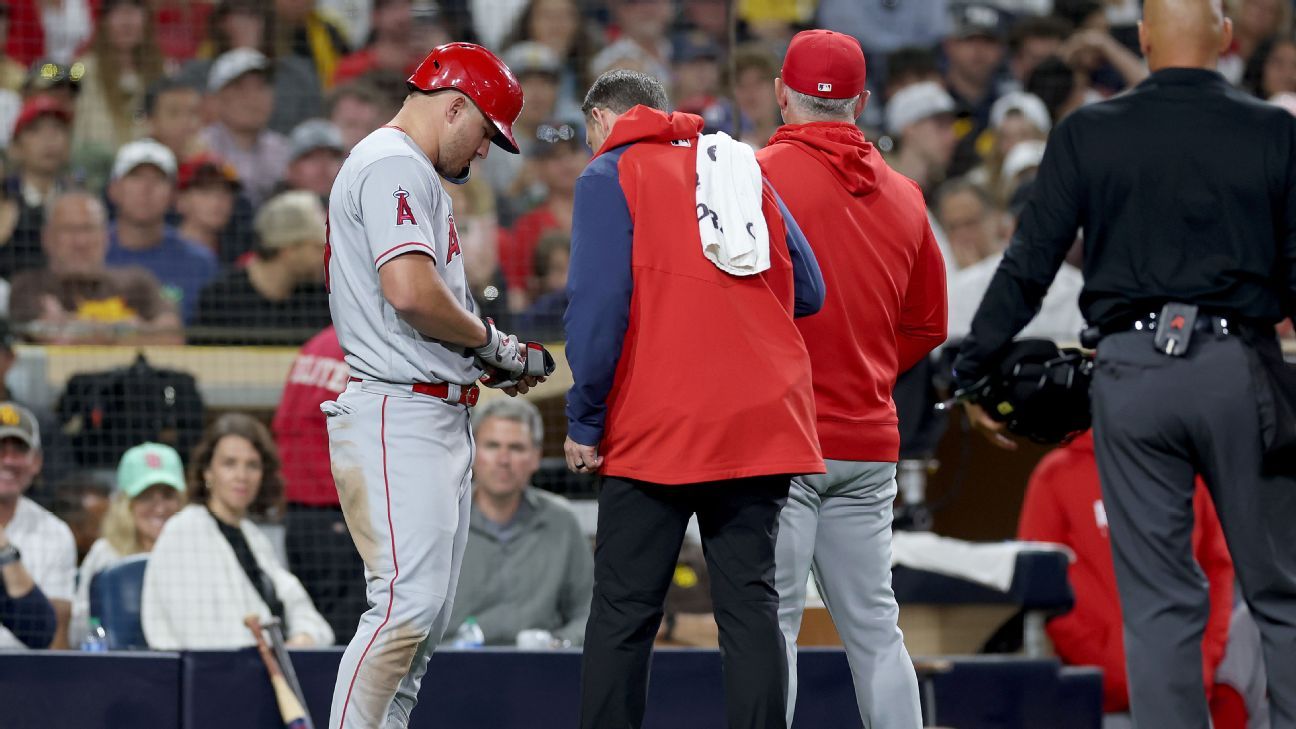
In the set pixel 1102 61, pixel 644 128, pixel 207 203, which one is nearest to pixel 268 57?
pixel 207 203

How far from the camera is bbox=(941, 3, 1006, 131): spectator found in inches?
428

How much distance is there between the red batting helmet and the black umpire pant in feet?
3.32

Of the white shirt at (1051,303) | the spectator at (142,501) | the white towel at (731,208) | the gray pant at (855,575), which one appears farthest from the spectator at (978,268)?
the white towel at (731,208)

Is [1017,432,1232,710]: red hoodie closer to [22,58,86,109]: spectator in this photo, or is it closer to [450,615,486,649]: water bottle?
[450,615,486,649]: water bottle

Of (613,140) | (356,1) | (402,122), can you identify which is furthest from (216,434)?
(356,1)

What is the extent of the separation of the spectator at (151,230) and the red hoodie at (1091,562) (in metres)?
4.25

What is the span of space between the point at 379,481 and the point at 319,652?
158 cm

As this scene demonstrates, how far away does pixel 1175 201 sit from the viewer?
4.21 meters

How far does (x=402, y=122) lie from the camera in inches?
173

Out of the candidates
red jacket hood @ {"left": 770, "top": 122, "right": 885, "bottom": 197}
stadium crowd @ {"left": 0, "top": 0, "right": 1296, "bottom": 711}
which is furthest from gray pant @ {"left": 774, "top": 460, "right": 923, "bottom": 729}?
stadium crowd @ {"left": 0, "top": 0, "right": 1296, "bottom": 711}

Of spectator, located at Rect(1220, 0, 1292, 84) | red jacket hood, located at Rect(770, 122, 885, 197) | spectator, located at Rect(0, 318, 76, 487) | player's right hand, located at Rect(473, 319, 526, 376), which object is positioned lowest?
spectator, located at Rect(0, 318, 76, 487)

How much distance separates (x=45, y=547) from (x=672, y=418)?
3.52 meters

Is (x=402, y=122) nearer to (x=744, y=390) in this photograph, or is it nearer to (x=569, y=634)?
(x=744, y=390)

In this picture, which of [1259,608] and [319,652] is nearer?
[1259,608]
